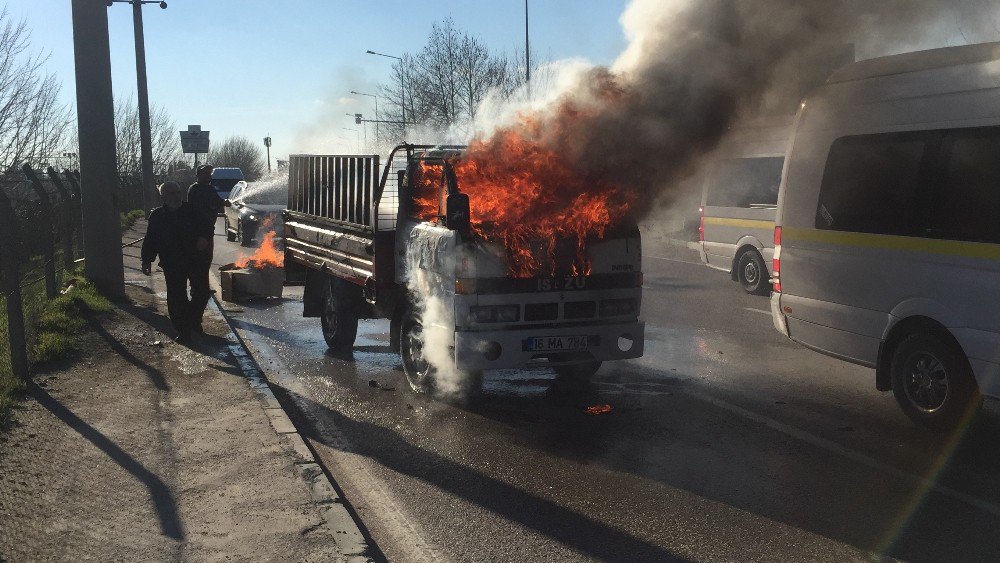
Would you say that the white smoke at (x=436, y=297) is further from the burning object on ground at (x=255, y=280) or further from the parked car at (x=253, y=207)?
the parked car at (x=253, y=207)

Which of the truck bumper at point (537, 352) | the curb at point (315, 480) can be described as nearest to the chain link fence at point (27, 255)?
the curb at point (315, 480)

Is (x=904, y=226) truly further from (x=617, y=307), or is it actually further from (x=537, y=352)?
(x=537, y=352)

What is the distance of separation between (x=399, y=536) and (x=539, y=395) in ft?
11.2

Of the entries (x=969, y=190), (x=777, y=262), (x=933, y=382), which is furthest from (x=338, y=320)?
(x=969, y=190)

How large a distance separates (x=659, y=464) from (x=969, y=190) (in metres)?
2.78

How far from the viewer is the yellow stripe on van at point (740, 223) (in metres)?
15.9

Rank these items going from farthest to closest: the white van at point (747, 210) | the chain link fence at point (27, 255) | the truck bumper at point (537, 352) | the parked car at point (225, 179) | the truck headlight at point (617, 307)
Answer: the parked car at point (225, 179) → the white van at point (747, 210) → the chain link fence at point (27, 255) → the truck headlight at point (617, 307) → the truck bumper at point (537, 352)

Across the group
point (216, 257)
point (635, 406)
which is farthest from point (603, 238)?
point (216, 257)

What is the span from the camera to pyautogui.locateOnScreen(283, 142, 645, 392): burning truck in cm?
738

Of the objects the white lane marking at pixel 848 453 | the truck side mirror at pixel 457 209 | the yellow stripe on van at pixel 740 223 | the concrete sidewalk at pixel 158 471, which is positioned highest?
the truck side mirror at pixel 457 209

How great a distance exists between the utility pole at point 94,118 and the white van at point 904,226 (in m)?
8.89

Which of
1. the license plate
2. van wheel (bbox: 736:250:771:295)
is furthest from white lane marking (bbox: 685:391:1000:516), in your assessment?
van wheel (bbox: 736:250:771:295)

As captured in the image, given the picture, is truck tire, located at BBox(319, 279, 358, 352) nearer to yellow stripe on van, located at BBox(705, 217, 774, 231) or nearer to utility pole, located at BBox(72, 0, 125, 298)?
utility pole, located at BBox(72, 0, 125, 298)

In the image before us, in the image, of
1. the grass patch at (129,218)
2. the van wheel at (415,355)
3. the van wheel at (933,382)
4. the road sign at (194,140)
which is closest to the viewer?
the van wheel at (933,382)
